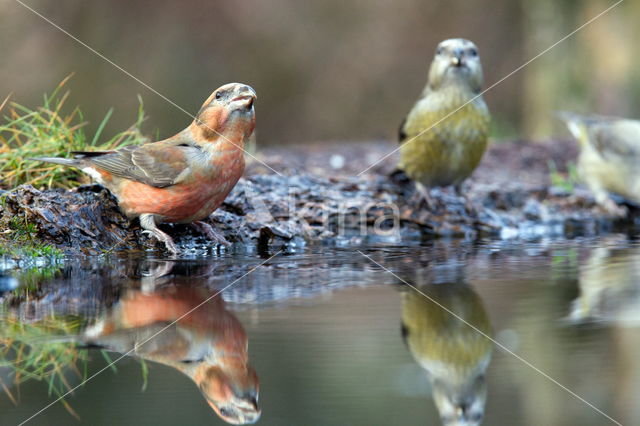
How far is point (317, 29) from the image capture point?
50.3ft

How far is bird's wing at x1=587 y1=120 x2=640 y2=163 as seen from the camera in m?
7.52

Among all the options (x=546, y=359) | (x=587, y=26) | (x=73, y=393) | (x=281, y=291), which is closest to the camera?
(x=73, y=393)

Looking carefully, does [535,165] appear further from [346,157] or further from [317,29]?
[317,29]

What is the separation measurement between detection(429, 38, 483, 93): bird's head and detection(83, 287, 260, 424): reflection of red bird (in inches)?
130

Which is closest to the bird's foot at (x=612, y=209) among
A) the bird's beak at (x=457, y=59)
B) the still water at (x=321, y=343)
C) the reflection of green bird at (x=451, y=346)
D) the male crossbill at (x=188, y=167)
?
the bird's beak at (x=457, y=59)

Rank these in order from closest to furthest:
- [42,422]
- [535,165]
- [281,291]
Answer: [42,422] → [281,291] → [535,165]

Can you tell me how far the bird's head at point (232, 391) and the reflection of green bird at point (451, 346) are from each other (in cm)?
59

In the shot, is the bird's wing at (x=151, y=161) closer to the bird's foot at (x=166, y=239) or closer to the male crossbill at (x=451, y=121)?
the bird's foot at (x=166, y=239)

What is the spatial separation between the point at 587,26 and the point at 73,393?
30.2 feet

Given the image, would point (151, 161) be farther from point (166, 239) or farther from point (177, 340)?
point (177, 340)

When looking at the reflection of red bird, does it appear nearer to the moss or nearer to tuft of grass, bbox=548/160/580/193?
the moss

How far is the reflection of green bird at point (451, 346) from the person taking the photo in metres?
2.57

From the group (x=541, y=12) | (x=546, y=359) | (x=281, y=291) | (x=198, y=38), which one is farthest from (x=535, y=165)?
(x=198, y=38)

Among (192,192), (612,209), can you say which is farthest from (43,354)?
(612,209)
